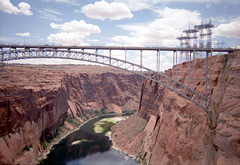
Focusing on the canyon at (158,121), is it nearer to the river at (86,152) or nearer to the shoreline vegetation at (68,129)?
the shoreline vegetation at (68,129)

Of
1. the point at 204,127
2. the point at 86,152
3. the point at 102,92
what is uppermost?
the point at 204,127

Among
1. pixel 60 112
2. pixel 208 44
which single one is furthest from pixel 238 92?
pixel 60 112

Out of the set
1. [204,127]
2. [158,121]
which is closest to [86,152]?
[158,121]

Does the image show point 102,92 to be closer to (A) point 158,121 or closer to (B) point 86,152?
(B) point 86,152

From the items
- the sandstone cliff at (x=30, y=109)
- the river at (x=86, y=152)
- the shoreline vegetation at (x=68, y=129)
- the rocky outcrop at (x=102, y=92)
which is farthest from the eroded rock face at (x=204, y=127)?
the rocky outcrop at (x=102, y=92)

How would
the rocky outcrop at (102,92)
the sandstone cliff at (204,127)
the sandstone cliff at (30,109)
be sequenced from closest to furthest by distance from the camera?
the sandstone cliff at (204,127), the sandstone cliff at (30,109), the rocky outcrop at (102,92)

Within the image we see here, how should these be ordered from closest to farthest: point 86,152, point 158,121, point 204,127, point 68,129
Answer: point 204,127 → point 158,121 → point 86,152 → point 68,129
